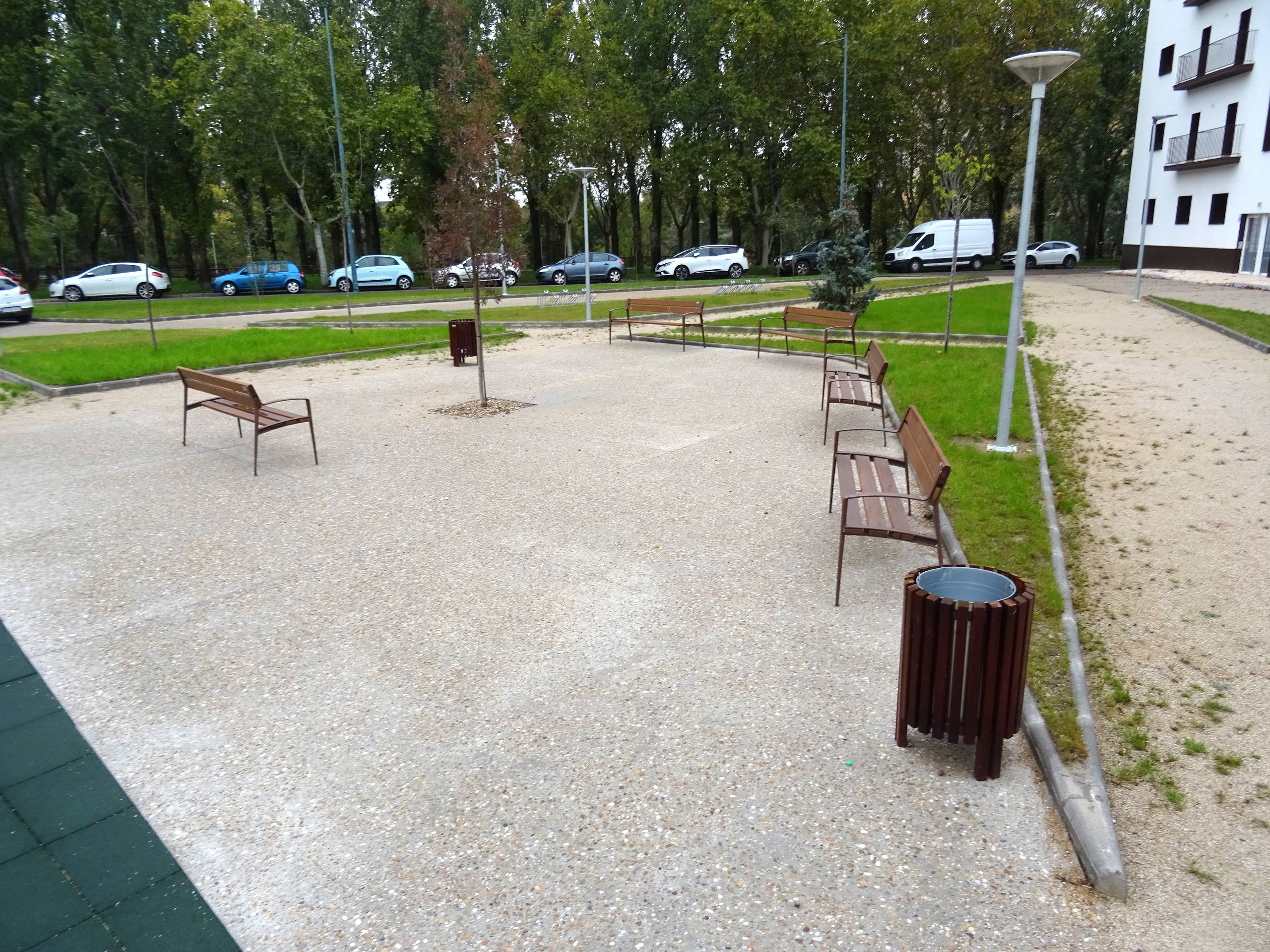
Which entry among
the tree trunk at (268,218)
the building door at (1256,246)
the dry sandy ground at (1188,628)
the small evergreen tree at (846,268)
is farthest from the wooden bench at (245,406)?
the tree trunk at (268,218)

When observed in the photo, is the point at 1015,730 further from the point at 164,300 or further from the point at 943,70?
the point at 943,70

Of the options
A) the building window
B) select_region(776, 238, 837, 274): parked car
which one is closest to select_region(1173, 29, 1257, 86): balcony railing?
the building window

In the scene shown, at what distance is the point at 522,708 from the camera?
Answer: 425cm

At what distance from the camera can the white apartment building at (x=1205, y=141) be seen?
31.0 m

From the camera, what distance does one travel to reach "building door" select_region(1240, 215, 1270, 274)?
1195 inches

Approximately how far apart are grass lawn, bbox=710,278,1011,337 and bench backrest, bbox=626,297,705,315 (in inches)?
74.0

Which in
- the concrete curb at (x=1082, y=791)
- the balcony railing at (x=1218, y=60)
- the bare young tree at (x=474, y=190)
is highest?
the balcony railing at (x=1218, y=60)

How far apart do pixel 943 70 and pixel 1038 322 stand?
26073 millimetres

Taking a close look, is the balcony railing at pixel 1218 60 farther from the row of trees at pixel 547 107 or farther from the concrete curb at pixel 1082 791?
the concrete curb at pixel 1082 791

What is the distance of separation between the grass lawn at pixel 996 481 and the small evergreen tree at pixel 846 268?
4573 millimetres

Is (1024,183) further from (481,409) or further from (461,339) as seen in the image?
(461,339)

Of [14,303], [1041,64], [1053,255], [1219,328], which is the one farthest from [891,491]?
[1053,255]

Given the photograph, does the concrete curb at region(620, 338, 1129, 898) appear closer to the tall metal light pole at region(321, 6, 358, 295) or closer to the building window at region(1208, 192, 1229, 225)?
the tall metal light pole at region(321, 6, 358, 295)

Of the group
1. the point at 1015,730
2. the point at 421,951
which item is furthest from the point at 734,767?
the point at 421,951
